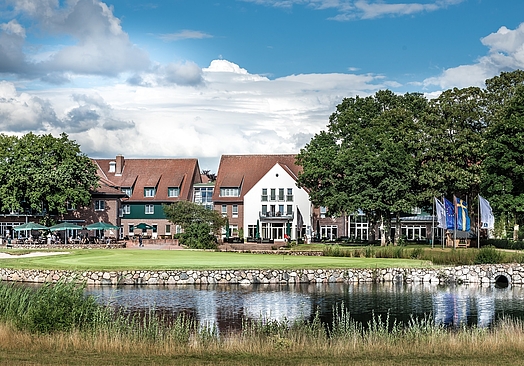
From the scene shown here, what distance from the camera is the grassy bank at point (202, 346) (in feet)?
48.6

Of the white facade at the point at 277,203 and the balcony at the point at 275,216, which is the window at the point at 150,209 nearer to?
the white facade at the point at 277,203

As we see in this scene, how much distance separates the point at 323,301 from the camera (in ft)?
97.7

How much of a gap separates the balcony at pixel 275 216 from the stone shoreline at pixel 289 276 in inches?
1560

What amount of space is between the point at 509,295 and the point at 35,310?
22437 mm

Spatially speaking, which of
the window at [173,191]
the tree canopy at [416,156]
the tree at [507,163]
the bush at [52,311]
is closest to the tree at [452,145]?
the tree canopy at [416,156]

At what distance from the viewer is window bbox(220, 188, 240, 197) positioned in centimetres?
8214

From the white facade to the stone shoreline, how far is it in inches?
1578

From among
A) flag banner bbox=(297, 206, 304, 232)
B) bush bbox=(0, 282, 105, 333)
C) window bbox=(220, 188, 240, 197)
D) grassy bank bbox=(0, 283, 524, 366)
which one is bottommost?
grassy bank bbox=(0, 283, 524, 366)

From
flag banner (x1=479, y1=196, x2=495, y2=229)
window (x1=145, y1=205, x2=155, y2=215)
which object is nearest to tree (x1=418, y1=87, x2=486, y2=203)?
flag banner (x1=479, y1=196, x2=495, y2=229)

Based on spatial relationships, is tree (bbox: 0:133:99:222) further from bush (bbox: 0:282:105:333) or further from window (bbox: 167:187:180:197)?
bush (bbox: 0:282:105:333)

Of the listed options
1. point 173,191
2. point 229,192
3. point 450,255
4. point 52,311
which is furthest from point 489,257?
point 173,191

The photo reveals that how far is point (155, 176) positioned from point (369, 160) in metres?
33.5

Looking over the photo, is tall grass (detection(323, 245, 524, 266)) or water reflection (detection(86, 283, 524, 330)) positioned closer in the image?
water reflection (detection(86, 283, 524, 330))

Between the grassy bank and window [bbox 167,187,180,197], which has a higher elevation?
window [bbox 167,187,180,197]
